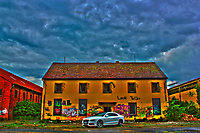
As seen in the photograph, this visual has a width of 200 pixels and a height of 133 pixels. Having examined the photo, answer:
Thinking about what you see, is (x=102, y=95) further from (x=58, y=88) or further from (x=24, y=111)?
(x=24, y=111)

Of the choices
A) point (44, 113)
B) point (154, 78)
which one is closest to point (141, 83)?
point (154, 78)

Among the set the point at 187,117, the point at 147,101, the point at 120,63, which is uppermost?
the point at 120,63

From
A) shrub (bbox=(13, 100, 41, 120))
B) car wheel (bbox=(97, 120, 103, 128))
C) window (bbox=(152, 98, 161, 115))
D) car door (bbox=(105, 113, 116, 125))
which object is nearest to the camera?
car wheel (bbox=(97, 120, 103, 128))

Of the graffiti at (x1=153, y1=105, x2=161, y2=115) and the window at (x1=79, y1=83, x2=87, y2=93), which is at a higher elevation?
the window at (x1=79, y1=83, x2=87, y2=93)

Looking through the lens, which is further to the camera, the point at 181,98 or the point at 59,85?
the point at 181,98

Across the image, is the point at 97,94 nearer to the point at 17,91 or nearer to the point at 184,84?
the point at 17,91

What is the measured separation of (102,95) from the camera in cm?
2528

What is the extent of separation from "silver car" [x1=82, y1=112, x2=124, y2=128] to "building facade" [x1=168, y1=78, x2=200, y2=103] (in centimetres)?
1553

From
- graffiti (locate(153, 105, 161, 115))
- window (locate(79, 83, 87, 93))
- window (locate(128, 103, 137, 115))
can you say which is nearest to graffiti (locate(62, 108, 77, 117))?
window (locate(79, 83, 87, 93))

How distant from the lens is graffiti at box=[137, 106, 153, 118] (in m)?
24.7

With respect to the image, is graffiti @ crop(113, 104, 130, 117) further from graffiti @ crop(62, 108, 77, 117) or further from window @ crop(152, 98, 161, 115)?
graffiti @ crop(62, 108, 77, 117)

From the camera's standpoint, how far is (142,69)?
1090 inches

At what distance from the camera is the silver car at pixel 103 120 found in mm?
17486

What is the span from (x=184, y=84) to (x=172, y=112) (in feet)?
33.2
